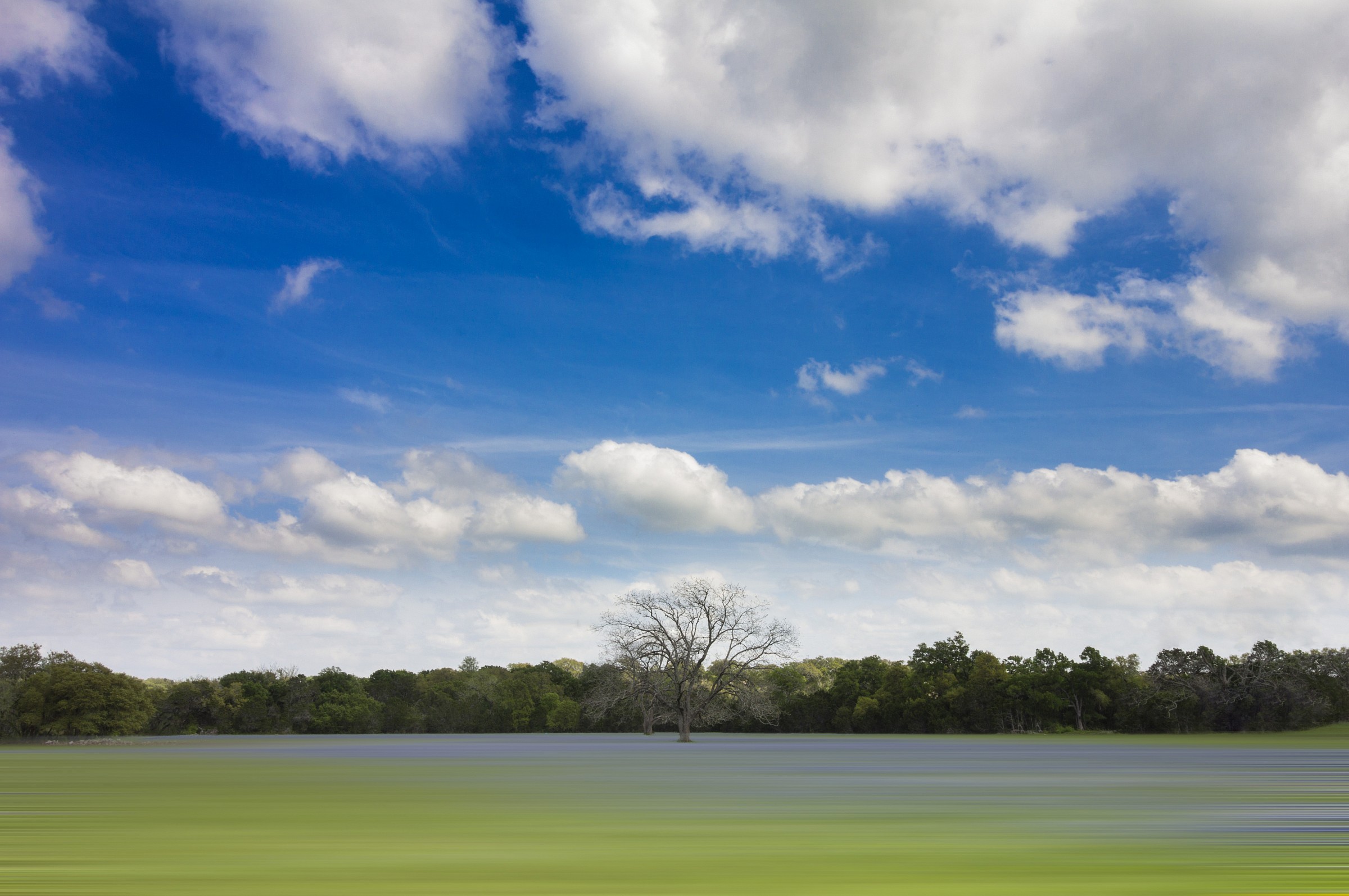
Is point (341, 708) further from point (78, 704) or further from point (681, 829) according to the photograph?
point (681, 829)

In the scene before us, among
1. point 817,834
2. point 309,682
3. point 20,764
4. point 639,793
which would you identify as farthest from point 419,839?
point 309,682

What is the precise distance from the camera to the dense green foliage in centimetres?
6662

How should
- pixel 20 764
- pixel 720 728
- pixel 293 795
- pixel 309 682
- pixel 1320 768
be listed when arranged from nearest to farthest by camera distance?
1. pixel 293 795
2. pixel 1320 768
3. pixel 20 764
4. pixel 720 728
5. pixel 309 682

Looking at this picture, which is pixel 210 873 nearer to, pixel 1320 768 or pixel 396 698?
pixel 1320 768

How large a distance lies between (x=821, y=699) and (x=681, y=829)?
72384 mm

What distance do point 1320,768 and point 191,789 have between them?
25.4 meters

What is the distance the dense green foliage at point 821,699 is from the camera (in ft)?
219

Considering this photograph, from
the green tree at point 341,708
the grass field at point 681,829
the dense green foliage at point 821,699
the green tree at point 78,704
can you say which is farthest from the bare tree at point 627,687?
the green tree at point 341,708

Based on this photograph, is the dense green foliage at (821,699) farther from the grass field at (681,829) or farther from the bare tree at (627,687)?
the grass field at (681,829)

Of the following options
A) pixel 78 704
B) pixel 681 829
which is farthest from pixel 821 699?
pixel 681 829

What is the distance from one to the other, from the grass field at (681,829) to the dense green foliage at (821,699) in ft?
103

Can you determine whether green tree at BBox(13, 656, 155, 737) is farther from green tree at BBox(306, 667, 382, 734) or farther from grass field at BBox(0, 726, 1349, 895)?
grass field at BBox(0, 726, 1349, 895)

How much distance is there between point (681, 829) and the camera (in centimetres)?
1155

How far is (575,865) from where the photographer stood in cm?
862
